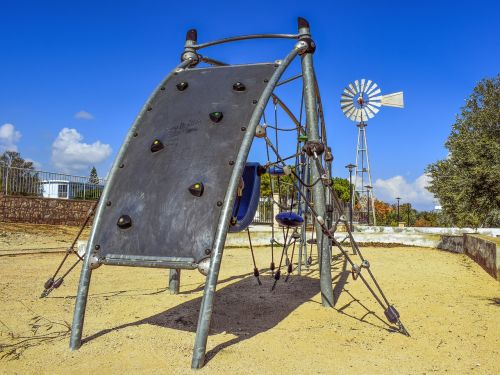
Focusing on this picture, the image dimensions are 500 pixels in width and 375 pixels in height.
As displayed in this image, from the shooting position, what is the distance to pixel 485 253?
21.6 feet

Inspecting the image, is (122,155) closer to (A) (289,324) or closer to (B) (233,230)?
(B) (233,230)

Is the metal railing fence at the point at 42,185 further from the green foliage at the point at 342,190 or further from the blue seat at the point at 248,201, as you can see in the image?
the green foliage at the point at 342,190

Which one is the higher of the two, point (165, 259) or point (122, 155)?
point (122, 155)

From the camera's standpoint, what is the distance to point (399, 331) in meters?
3.25

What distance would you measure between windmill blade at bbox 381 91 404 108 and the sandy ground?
21.6 metres

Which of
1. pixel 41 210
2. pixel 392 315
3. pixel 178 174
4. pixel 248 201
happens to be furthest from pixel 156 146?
pixel 41 210

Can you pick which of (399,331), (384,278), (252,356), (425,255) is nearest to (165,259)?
(252,356)

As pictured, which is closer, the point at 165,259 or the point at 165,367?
the point at 165,367

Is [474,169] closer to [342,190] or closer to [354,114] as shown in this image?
[354,114]

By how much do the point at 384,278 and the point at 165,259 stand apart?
13.1 ft

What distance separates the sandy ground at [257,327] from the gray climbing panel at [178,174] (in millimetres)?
627

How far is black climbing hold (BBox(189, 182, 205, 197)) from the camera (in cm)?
283

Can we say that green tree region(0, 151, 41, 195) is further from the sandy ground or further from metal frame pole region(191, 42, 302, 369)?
metal frame pole region(191, 42, 302, 369)

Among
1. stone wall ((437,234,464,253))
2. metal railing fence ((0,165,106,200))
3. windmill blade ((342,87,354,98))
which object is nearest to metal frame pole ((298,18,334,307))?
stone wall ((437,234,464,253))
